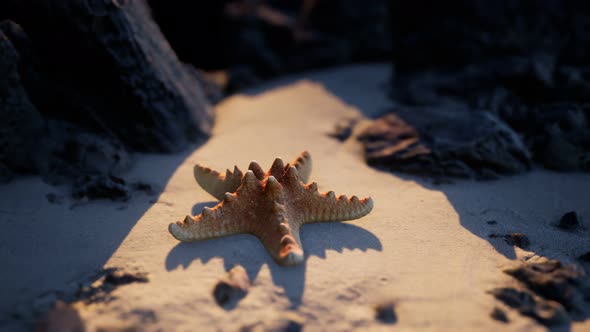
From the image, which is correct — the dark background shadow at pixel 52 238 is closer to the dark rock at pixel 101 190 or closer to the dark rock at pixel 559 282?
the dark rock at pixel 101 190

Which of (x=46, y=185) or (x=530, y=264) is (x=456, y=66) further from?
(x=46, y=185)

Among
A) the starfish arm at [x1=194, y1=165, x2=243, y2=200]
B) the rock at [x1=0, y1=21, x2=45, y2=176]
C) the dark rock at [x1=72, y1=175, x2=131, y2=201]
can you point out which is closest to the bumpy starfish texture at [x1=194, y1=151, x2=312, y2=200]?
the starfish arm at [x1=194, y1=165, x2=243, y2=200]

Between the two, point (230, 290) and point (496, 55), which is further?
point (496, 55)

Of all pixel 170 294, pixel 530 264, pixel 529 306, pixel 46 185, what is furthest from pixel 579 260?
pixel 46 185

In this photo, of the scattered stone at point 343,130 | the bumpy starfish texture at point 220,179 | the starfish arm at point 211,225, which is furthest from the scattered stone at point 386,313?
the scattered stone at point 343,130

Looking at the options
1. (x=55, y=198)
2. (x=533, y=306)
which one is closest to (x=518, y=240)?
(x=533, y=306)

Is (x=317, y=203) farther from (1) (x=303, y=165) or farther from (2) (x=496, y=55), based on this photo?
(2) (x=496, y=55)

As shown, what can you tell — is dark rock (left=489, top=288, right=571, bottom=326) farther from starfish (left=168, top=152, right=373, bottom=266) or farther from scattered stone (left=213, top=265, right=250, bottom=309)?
scattered stone (left=213, top=265, right=250, bottom=309)
